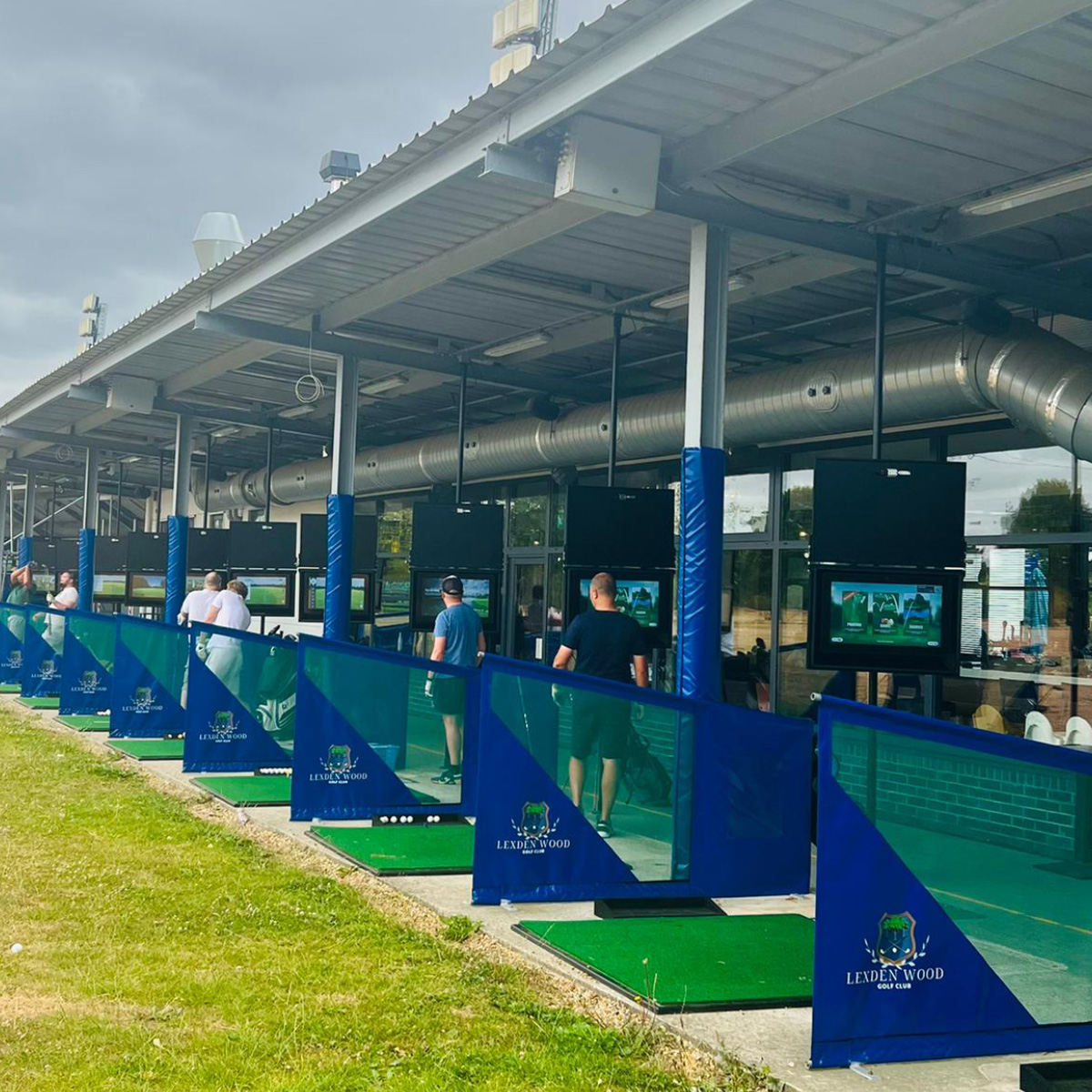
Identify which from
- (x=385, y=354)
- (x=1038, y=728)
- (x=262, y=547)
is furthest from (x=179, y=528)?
(x=1038, y=728)

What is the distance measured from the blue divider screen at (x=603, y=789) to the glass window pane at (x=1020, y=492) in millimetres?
4345

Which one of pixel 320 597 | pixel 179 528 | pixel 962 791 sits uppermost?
pixel 179 528

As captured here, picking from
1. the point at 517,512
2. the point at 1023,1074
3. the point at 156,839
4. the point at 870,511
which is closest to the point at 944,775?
the point at 1023,1074

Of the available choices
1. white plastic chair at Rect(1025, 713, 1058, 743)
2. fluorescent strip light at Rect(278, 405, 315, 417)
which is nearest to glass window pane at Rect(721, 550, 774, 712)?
white plastic chair at Rect(1025, 713, 1058, 743)

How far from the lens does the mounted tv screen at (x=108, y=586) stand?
21.9 metres

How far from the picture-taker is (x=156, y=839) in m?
8.37

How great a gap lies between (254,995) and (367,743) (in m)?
3.35

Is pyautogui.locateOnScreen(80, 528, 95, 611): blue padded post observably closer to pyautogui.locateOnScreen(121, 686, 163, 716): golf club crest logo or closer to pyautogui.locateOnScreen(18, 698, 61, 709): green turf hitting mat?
pyautogui.locateOnScreen(18, 698, 61, 709): green turf hitting mat

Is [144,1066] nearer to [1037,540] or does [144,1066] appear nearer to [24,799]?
[24,799]

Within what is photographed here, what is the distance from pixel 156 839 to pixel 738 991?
4336mm

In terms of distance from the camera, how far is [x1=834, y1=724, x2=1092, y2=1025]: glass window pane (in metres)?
4.43

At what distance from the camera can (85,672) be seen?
14.9m

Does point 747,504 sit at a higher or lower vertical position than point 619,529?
higher

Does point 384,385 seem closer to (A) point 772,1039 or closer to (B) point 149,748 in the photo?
(B) point 149,748
